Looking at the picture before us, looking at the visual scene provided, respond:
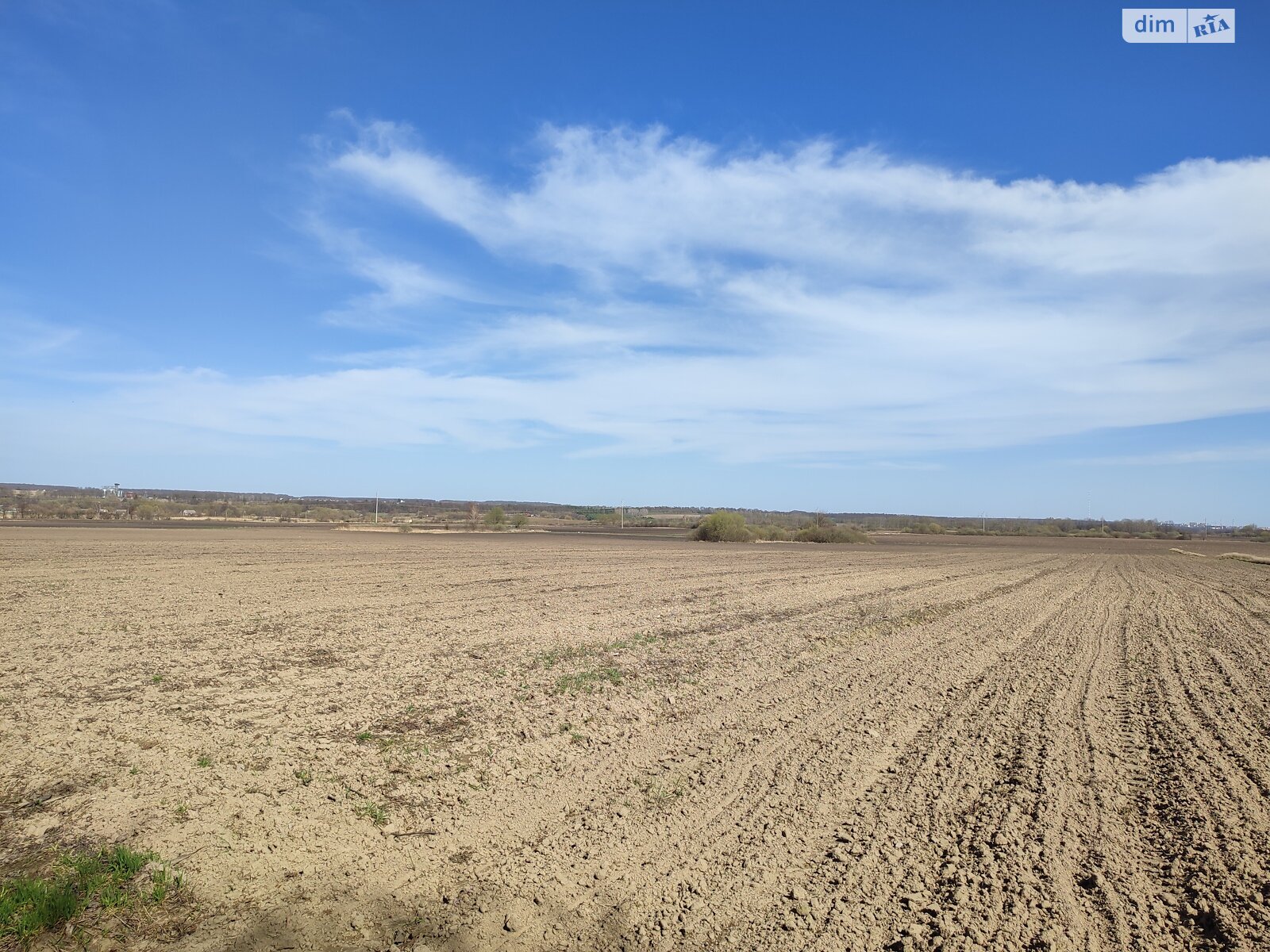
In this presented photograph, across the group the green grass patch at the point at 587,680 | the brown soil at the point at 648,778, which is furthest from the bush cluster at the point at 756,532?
the green grass patch at the point at 587,680

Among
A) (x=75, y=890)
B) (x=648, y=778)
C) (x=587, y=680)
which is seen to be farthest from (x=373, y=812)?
(x=587, y=680)

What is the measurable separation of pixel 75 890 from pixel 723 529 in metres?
62.0

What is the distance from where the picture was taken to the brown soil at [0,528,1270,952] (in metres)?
4.31

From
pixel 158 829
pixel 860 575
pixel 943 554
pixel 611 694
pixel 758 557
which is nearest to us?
pixel 158 829

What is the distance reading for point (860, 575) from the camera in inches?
1154

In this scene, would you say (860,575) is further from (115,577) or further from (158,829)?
(158,829)

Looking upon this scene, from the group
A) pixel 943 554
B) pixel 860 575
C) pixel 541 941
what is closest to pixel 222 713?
pixel 541 941

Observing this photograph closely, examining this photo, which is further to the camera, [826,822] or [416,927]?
[826,822]

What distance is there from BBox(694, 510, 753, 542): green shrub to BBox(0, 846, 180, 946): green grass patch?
6135 cm

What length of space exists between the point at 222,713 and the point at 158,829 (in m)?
2.92

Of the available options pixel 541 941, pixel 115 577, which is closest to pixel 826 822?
pixel 541 941

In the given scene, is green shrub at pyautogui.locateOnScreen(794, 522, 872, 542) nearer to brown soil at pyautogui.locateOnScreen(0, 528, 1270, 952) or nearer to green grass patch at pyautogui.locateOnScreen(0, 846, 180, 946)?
brown soil at pyautogui.locateOnScreen(0, 528, 1270, 952)

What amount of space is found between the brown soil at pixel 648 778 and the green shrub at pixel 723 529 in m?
50.6

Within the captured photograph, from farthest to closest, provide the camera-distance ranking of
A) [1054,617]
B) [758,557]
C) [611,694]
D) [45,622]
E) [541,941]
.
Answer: [758,557], [1054,617], [45,622], [611,694], [541,941]
